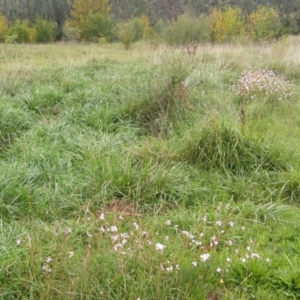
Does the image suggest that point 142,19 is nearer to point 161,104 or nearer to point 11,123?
point 161,104

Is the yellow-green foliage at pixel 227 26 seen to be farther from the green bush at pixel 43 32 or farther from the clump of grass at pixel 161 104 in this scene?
the green bush at pixel 43 32

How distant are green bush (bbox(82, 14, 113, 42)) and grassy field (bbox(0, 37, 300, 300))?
24.6 meters

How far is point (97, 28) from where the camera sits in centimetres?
2841

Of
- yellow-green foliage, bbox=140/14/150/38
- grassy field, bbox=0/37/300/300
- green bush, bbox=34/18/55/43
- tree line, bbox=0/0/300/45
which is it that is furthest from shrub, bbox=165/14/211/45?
green bush, bbox=34/18/55/43

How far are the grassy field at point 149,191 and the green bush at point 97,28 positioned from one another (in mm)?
24634

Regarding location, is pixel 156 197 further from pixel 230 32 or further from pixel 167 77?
pixel 230 32

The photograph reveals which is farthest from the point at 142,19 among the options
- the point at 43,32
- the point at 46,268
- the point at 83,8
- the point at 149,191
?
the point at 46,268

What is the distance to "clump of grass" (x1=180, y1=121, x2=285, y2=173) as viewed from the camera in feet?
10.7

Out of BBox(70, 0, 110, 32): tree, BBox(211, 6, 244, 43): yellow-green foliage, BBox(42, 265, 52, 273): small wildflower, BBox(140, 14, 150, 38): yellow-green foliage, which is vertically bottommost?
BBox(140, 14, 150, 38): yellow-green foliage

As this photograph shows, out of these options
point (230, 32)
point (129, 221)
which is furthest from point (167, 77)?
point (230, 32)

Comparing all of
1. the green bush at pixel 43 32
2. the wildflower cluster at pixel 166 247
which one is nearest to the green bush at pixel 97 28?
the green bush at pixel 43 32

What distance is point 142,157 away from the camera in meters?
3.29

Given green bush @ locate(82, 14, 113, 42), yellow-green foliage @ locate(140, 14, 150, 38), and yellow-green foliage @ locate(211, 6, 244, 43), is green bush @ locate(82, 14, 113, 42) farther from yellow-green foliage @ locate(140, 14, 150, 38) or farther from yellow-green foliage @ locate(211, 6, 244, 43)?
yellow-green foliage @ locate(211, 6, 244, 43)

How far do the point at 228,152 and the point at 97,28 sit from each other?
2776 centimetres
